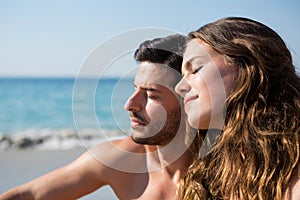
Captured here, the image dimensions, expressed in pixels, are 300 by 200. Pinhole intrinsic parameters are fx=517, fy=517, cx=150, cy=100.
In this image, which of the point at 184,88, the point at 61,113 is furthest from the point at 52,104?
the point at 184,88

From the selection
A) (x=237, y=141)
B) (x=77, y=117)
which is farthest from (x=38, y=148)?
(x=237, y=141)

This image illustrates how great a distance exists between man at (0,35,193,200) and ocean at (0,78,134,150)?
217mm

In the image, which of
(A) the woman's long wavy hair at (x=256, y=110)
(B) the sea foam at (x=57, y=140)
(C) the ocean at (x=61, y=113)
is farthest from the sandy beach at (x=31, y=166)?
(A) the woman's long wavy hair at (x=256, y=110)

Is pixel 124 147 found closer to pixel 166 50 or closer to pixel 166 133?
pixel 166 133

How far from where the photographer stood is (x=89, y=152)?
9.43 feet

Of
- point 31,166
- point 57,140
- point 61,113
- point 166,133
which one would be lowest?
point 61,113

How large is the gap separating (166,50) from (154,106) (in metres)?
0.32

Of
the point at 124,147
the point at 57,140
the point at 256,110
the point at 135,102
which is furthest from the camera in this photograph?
the point at 57,140

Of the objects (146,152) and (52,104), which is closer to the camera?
(146,152)

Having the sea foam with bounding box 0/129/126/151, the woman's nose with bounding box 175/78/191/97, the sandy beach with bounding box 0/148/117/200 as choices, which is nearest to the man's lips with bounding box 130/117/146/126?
the woman's nose with bounding box 175/78/191/97

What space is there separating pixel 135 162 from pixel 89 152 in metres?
0.26

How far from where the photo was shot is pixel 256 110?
2.30m

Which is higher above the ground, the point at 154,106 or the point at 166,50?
the point at 166,50

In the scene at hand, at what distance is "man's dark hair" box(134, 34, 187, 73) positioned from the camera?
2.84 metres
